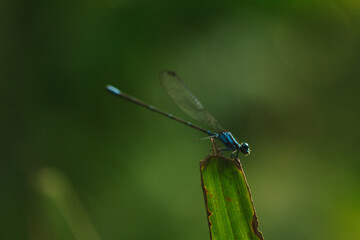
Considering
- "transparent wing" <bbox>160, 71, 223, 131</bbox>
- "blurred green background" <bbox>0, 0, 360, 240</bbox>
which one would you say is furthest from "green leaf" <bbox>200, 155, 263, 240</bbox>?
"blurred green background" <bbox>0, 0, 360, 240</bbox>

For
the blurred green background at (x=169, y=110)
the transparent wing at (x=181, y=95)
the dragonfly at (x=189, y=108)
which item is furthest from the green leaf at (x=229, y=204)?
the blurred green background at (x=169, y=110)

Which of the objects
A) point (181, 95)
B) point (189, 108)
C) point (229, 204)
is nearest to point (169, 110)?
point (181, 95)

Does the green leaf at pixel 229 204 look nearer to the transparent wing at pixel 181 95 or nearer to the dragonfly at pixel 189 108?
the dragonfly at pixel 189 108

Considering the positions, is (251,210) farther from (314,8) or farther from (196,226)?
(314,8)

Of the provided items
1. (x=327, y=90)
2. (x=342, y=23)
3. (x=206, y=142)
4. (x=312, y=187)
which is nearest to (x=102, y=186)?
(x=206, y=142)

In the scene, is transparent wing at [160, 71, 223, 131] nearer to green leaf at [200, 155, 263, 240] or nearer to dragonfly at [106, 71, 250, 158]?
dragonfly at [106, 71, 250, 158]

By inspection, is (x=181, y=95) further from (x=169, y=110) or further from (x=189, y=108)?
(x=169, y=110)
